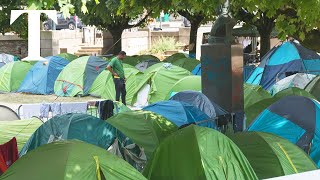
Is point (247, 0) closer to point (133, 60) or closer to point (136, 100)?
point (136, 100)

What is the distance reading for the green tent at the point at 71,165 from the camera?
6.33m

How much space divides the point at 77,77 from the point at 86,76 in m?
0.29

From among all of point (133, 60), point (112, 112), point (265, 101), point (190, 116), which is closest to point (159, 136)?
point (190, 116)

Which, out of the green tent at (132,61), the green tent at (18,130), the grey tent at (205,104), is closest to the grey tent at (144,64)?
the green tent at (132,61)

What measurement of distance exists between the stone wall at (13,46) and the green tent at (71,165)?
75.5 ft

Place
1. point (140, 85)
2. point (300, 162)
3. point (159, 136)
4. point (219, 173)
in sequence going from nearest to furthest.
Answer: point (219, 173) → point (300, 162) → point (159, 136) → point (140, 85)

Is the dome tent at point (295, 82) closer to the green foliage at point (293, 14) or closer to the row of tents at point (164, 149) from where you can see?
the green foliage at point (293, 14)

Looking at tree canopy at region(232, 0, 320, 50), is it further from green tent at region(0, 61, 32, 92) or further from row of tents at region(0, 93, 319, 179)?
green tent at region(0, 61, 32, 92)

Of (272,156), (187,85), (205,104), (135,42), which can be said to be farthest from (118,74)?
(135,42)

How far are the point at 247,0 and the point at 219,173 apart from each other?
3.76 meters

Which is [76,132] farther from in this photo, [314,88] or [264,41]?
[264,41]

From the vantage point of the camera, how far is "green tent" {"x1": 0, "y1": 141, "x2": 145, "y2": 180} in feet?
20.8

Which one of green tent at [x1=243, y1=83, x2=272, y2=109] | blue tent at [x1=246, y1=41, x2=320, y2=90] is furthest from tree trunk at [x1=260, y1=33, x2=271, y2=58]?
green tent at [x1=243, y1=83, x2=272, y2=109]

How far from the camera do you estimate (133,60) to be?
22.9m
